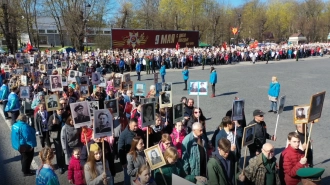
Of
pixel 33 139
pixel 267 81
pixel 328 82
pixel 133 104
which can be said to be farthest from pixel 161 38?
pixel 33 139

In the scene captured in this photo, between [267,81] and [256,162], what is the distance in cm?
1738

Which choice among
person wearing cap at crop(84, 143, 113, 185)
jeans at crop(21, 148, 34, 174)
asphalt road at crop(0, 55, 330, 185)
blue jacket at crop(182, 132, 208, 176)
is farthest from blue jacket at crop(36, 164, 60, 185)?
jeans at crop(21, 148, 34, 174)

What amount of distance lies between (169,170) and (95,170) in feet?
3.82

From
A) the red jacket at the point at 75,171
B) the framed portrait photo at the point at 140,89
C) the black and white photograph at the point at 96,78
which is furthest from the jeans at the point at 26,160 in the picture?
the black and white photograph at the point at 96,78

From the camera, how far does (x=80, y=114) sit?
6516 millimetres

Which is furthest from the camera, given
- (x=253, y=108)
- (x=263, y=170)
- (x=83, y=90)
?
(x=253, y=108)

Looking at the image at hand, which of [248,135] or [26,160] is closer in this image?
[248,135]

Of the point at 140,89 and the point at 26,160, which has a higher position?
the point at 140,89

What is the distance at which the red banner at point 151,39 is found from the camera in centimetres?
3421

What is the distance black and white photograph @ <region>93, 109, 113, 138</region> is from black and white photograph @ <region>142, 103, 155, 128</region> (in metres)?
0.74

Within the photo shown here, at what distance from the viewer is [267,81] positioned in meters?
21.1

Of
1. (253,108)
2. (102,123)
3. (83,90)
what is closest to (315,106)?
(102,123)

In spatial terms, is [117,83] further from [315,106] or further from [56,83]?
[315,106]

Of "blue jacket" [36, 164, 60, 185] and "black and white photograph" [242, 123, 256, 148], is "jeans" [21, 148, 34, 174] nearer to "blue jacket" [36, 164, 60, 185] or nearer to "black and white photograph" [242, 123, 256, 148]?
"blue jacket" [36, 164, 60, 185]
